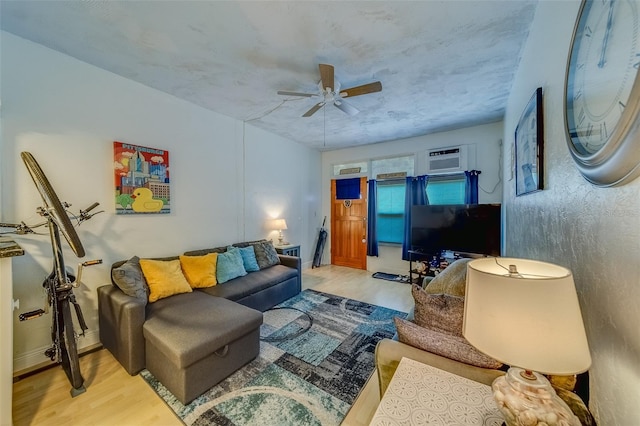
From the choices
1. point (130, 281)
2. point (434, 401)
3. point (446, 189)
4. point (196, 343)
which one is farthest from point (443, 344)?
point (446, 189)

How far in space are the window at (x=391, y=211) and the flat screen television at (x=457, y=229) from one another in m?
0.91

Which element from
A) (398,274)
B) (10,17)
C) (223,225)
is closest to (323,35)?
(10,17)

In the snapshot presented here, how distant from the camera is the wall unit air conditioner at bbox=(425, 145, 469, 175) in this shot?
4219 mm

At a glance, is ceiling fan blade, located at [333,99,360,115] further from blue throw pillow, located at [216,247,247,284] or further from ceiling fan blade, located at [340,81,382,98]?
blue throw pillow, located at [216,247,247,284]

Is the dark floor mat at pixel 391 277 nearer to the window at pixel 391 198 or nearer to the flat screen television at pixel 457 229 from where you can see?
the window at pixel 391 198

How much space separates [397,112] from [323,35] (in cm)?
191

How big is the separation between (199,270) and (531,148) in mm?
3297

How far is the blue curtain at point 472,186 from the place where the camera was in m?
4.09

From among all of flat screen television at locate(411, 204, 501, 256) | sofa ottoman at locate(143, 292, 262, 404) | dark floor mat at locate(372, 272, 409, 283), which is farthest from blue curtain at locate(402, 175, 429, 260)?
sofa ottoman at locate(143, 292, 262, 404)

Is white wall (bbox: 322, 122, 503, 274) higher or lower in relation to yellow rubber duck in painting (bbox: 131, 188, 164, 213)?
higher

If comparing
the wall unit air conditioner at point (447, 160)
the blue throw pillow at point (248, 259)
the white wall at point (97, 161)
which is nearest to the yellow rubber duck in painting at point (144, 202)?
the white wall at point (97, 161)

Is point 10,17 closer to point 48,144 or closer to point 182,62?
point 48,144

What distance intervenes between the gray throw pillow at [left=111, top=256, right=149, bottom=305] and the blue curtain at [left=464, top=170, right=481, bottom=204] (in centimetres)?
473

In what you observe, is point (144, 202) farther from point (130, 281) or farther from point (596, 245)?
point (596, 245)
